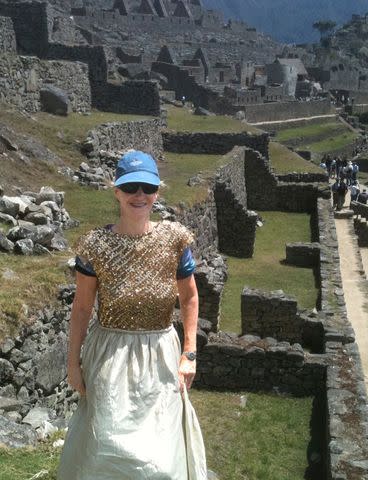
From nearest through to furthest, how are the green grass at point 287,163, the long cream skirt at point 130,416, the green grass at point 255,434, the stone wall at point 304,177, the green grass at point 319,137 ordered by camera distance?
the long cream skirt at point 130,416 → the green grass at point 255,434 → the stone wall at point 304,177 → the green grass at point 287,163 → the green grass at point 319,137

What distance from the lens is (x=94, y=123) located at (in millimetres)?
22281

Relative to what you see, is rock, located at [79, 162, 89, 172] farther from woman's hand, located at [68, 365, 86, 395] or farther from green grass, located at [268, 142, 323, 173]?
green grass, located at [268, 142, 323, 173]

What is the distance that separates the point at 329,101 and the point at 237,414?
64855 millimetres

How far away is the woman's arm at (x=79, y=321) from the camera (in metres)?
4.19

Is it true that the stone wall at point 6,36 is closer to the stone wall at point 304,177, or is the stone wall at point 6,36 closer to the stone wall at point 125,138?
the stone wall at point 125,138

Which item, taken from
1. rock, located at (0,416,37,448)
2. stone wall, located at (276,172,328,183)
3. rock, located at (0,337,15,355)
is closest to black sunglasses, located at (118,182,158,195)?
rock, located at (0,416,37,448)

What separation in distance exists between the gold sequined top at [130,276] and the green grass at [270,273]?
27.7 feet

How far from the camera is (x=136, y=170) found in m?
4.18

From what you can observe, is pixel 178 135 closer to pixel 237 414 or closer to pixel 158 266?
pixel 237 414

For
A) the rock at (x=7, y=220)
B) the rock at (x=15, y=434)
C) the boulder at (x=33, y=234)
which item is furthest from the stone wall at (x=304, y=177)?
Result: the rock at (x=15, y=434)

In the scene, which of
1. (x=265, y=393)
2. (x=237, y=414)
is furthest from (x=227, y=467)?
(x=265, y=393)

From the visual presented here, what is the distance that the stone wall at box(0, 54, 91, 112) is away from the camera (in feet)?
68.1

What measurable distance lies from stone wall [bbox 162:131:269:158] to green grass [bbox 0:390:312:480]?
62.1 feet

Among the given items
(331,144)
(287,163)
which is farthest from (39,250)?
(331,144)
